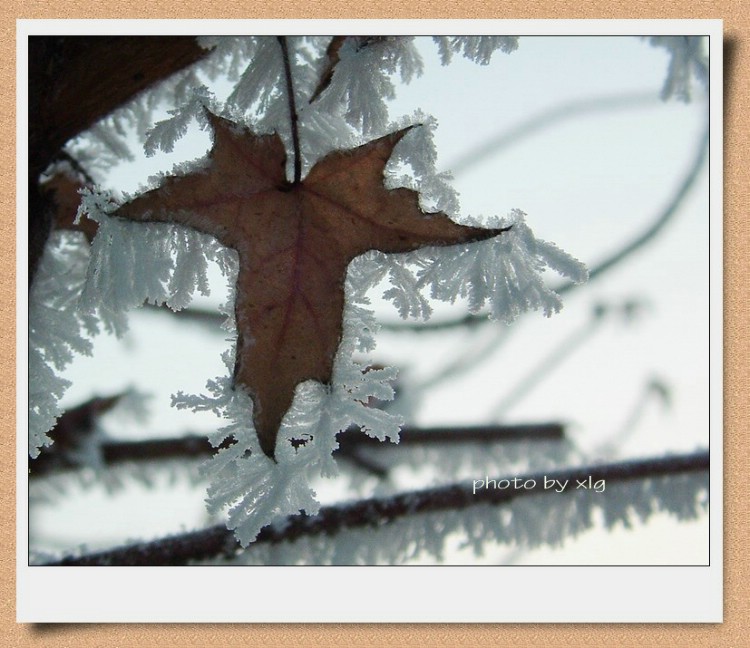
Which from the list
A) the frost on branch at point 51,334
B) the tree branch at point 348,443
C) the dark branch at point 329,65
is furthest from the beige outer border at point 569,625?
the tree branch at point 348,443

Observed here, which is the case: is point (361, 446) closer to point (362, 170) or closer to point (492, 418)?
point (492, 418)

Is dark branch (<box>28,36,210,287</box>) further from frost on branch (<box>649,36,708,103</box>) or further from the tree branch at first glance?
the tree branch

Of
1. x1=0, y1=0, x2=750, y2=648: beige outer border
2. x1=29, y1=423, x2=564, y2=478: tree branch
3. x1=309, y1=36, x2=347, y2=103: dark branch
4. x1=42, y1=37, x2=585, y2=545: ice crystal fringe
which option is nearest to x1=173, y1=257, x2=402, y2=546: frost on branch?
x1=42, y1=37, x2=585, y2=545: ice crystal fringe

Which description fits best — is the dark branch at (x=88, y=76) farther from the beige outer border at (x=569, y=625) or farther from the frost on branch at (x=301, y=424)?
the frost on branch at (x=301, y=424)

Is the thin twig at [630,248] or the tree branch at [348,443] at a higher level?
the thin twig at [630,248]

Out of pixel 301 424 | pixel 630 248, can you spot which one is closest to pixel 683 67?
pixel 301 424

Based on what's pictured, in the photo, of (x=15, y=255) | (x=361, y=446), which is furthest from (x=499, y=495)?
(x=361, y=446)
